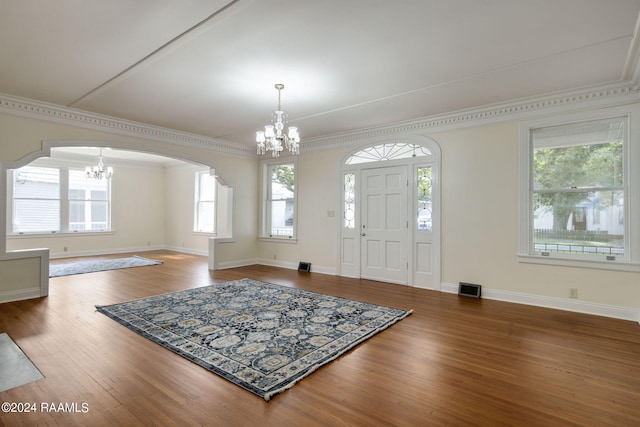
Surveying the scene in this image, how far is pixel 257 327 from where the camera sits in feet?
11.3

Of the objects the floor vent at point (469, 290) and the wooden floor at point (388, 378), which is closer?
the wooden floor at point (388, 378)

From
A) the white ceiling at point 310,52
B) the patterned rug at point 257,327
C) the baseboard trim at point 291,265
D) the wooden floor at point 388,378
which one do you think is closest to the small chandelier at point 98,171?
the white ceiling at point 310,52

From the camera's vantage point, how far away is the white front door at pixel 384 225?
18.6ft

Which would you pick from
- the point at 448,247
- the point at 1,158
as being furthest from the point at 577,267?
the point at 1,158

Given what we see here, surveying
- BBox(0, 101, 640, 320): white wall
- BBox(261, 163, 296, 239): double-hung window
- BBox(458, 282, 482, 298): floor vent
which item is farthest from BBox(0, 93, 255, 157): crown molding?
BBox(458, 282, 482, 298): floor vent

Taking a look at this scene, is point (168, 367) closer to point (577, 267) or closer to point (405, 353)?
point (405, 353)

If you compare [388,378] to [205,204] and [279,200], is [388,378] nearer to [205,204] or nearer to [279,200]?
[279,200]

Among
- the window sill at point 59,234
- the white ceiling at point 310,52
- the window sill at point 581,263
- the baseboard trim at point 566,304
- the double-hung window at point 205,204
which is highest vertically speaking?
the white ceiling at point 310,52

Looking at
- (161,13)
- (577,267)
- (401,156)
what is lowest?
(577,267)

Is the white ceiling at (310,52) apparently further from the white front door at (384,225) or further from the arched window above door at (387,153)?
the white front door at (384,225)

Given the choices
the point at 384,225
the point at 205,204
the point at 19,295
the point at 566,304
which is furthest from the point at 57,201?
the point at 566,304

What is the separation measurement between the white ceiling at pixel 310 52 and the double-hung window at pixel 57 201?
493cm

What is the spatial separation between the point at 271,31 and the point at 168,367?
2.93 m

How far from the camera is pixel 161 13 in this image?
2.54m
